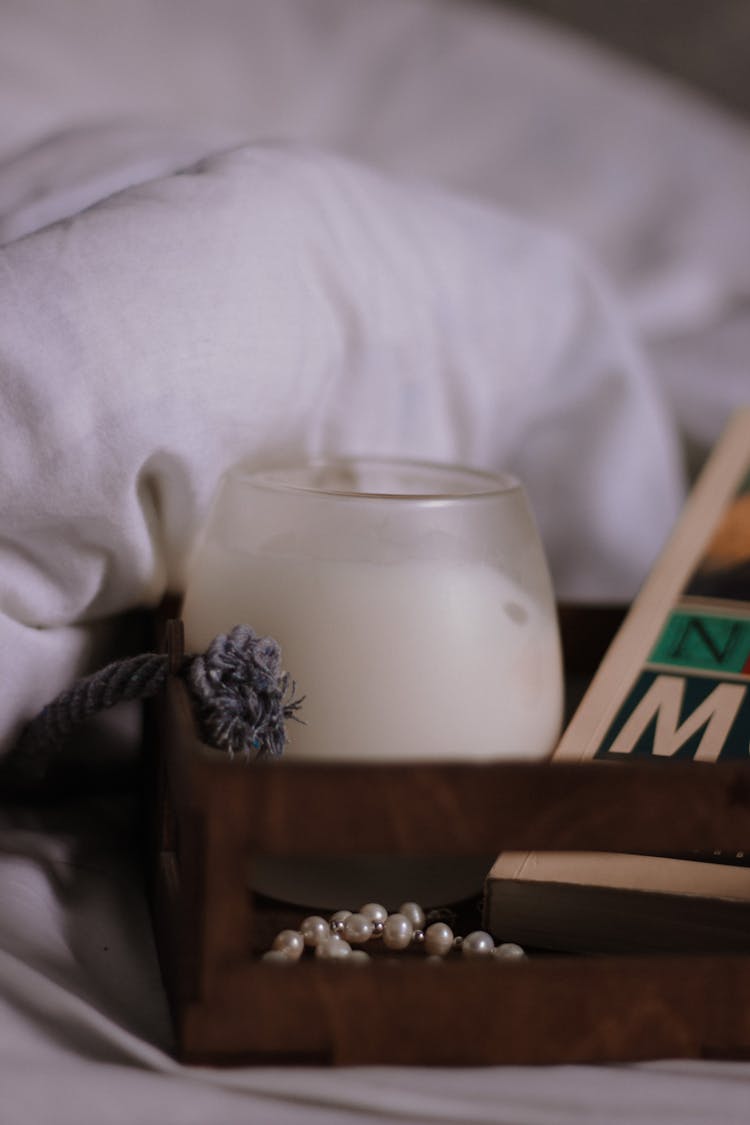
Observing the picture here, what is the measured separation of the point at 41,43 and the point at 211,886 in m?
0.54

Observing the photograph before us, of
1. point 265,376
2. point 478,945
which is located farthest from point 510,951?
point 265,376

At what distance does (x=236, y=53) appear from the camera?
0.85m

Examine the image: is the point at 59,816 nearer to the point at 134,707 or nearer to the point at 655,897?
the point at 134,707

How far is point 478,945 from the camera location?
36 centimetres

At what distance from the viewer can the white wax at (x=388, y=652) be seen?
1.20 ft

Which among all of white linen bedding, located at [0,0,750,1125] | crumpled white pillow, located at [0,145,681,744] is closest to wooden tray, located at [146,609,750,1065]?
white linen bedding, located at [0,0,750,1125]

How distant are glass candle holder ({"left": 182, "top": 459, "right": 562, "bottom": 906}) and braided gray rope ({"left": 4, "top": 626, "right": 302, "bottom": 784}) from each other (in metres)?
0.01

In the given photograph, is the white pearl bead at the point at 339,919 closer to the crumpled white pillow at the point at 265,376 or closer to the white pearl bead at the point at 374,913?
the white pearl bead at the point at 374,913

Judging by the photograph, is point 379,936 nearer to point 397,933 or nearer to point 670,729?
point 397,933

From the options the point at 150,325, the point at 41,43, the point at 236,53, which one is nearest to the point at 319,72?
the point at 236,53

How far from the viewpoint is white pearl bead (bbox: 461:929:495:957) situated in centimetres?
35

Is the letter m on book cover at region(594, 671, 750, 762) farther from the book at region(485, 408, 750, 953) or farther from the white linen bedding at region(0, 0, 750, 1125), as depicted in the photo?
the white linen bedding at region(0, 0, 750, 1125)

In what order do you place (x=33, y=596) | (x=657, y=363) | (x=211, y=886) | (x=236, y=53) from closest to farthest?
1. (x=211, y=886)
2. (x=33, y=596)
3. (x=657, y=363)
4. (x=236, y=53)

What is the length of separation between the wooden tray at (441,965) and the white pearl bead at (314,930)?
0.18ft
